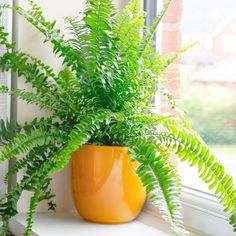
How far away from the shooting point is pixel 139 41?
1491mm

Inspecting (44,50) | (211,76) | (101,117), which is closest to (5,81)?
(44,50)

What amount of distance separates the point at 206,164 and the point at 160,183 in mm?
120

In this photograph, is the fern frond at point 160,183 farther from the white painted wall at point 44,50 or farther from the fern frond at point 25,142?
the white painted wall at point 44,50

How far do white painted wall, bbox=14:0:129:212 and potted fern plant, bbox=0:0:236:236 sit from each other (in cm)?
11

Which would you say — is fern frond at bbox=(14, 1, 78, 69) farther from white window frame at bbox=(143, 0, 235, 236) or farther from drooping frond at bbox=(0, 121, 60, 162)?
white window frame at bbox=(143, 0, 235, 236)

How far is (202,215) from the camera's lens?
1508mm

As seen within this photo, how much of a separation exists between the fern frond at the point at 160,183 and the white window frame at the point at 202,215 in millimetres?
170

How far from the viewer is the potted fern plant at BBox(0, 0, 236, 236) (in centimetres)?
143

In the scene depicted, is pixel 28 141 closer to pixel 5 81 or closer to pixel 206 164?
pixel 5 81

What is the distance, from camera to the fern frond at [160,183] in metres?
1.20

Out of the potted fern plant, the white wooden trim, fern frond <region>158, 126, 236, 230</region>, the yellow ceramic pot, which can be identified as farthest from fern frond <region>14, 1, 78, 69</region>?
fern frond <region>158, 126, 236, 230</region>

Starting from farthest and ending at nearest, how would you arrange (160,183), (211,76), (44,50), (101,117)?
(44,50) < (211,76) < (101,117) < (160,183)

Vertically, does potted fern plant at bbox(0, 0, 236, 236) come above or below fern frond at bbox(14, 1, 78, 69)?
below

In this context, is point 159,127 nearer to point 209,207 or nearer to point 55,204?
point 209,207
